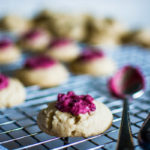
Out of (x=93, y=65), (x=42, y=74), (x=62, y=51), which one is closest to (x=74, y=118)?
(x=42, y=74)

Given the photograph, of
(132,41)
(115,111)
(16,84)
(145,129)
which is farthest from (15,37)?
(145,129)

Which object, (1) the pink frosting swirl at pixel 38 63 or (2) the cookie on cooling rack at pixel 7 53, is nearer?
(1) the pink frosting swirl at pixel 38 63

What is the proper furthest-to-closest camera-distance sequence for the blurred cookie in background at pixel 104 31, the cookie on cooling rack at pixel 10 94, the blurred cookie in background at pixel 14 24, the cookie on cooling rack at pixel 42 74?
the blurred cookie in background at pixel 14 24 → the blurred cookie in background at pixel 104 31 → the cookie on cooling rack at pixel 42 74 → the cookie on cooling rack at pixel 10 94

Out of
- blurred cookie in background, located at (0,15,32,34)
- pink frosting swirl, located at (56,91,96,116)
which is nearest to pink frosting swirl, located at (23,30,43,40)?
blurred cookie in background, located at (0,15,32,34)

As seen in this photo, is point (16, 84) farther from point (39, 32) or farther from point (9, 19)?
point (9, 19)

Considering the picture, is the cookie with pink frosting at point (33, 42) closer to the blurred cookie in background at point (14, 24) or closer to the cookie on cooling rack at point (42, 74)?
the blurred cookie in background at point (14, 24)

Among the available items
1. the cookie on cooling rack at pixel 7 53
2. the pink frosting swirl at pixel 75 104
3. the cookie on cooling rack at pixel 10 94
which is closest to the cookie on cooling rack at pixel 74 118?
the pink frosting swirl at pixel 75 104

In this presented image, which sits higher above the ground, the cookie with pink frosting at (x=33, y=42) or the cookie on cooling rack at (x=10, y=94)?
the cookie with pink frosting at (x=33, y=42)
